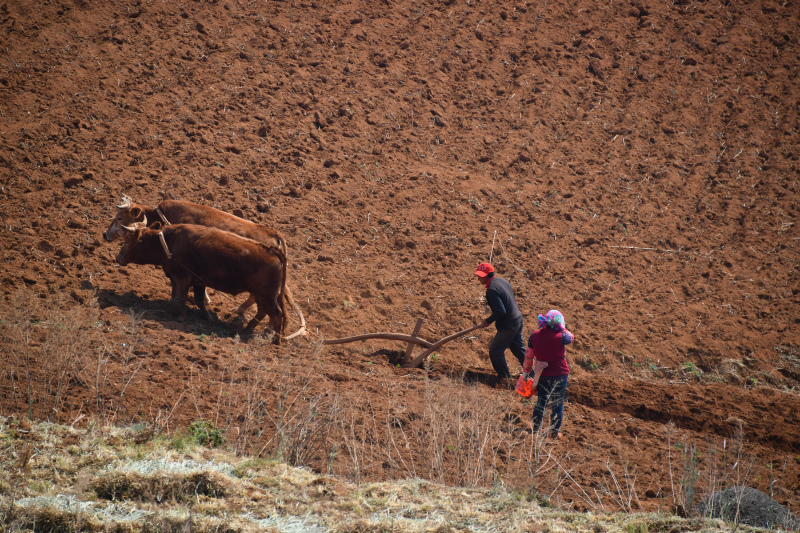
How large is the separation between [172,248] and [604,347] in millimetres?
7148

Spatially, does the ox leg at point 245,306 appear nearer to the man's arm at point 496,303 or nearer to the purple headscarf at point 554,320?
the man's arm at point 496,303

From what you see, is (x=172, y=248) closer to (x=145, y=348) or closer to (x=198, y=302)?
(x=198, y=302)

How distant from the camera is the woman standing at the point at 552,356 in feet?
26.9

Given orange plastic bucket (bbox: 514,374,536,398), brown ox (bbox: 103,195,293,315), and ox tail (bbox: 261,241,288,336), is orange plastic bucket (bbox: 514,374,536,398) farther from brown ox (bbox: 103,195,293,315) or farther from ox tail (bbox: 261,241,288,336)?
brown ox (bbox: 103,195,293,315)

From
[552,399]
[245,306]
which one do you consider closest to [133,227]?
[245,306]

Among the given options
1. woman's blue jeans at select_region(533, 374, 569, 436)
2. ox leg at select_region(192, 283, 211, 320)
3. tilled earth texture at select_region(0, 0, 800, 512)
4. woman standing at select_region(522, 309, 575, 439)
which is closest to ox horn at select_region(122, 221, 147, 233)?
tilled earth texture at select_region(0, 0, 800, 512)

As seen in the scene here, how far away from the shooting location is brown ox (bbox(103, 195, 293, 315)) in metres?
10.2

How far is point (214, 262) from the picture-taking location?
9641 mm

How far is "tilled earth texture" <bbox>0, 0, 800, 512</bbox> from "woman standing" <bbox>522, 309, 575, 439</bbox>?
0.36 metres

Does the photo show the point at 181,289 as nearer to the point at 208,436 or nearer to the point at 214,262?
the point at 214,262

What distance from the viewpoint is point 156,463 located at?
569 centimetres

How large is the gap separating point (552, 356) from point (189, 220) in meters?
5.90

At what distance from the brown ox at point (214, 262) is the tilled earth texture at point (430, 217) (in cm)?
44

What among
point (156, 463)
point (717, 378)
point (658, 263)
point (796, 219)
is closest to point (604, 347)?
point (717, 378)
